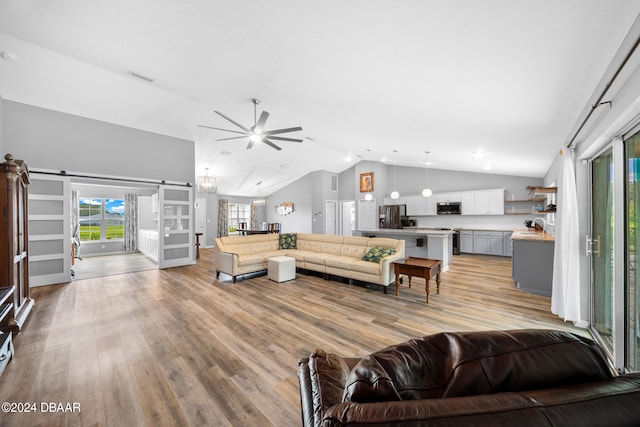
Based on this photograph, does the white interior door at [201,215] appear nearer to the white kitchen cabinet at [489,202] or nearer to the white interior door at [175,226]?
the white interior door at [175,226]

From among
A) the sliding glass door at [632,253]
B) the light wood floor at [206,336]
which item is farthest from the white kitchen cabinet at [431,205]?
the sliding glass door at [632,253]

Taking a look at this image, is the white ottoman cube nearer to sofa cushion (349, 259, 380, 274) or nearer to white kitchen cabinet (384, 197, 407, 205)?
sofa cushion (349, 259, 380, 274)

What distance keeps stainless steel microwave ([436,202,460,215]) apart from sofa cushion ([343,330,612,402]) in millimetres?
8013

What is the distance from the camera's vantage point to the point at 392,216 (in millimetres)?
8773

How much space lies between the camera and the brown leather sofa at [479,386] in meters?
0.49

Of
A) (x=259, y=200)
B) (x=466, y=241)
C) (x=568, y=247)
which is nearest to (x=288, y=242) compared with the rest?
(x=568, y=247)

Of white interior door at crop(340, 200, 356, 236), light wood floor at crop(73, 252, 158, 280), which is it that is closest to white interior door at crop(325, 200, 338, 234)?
white interior door at crop(340, 200, 356, 236)

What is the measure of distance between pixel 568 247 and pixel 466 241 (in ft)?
17.0

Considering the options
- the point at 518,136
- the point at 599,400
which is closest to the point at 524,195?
the point at 518,136

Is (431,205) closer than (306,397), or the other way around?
(306,397)

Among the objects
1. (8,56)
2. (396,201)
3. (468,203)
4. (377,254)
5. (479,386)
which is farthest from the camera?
(396,201)

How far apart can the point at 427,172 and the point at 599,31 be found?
785 centimetres

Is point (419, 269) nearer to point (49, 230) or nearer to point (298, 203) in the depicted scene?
point (49, 230)

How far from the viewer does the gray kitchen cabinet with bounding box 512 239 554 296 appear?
12.3 feet
